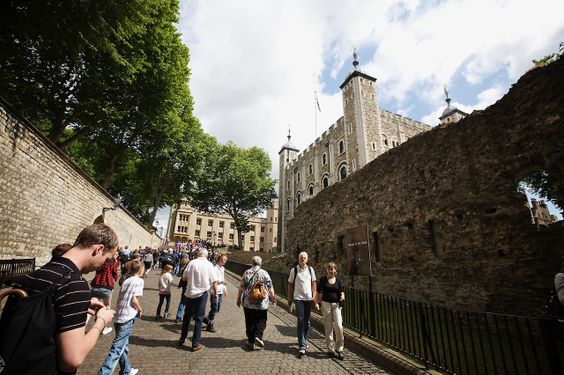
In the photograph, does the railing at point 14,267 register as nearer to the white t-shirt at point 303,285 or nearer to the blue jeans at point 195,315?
the blue jeans at point 195,315

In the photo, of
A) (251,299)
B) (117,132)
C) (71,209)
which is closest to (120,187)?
(117,132)

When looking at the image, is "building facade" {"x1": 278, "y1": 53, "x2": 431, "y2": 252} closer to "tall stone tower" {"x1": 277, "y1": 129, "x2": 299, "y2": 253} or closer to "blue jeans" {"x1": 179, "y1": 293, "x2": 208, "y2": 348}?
"tall stone tower" {"x1": 277, "y1": 129, "x2": 299, "y2": 253}

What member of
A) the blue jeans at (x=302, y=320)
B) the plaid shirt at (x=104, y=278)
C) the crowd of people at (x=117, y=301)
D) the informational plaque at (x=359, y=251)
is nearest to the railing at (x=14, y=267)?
the plaid shirt at (x=104, y=278)

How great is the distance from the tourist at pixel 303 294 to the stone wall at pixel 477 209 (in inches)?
206

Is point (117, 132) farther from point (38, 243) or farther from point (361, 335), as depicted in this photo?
point (361, 335)

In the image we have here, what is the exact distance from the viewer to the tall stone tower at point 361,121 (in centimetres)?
2923

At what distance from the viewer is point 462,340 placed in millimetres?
3980

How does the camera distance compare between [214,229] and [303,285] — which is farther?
[214,229]

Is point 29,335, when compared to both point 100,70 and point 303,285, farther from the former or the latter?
point 100,70

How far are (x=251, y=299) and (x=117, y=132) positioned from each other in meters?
18.2

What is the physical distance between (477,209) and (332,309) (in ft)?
18.8

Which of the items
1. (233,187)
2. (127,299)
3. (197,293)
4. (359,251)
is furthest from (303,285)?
(233,187)

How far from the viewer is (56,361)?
173cm

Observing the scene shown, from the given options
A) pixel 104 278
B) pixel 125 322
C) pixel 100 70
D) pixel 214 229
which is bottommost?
pixel 125 322
